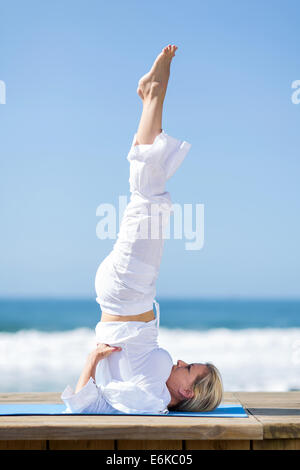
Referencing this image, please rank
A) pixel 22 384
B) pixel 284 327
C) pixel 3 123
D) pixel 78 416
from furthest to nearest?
pixel 3 123, pixel 284 327, pixel 22 384, pixel 78 416

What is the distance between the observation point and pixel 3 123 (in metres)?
13.7

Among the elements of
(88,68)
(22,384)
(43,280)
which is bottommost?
(22,384)

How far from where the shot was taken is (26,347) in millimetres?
11188

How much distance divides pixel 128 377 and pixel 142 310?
1.03 feet

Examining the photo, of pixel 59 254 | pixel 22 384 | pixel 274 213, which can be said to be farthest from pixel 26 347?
pixel 274 213

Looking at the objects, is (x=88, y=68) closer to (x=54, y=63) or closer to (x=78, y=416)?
(x=54, y=63)

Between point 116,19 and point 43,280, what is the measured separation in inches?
222

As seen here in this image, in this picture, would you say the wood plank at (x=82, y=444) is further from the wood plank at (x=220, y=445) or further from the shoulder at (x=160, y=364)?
the shoulder at (x=160, y=364)

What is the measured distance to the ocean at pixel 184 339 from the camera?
9.19 metres

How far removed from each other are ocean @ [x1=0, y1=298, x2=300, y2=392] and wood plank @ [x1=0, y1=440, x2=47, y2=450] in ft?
19.1

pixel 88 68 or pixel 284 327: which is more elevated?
pixel 88 68

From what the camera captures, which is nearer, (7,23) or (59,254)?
(7,23)

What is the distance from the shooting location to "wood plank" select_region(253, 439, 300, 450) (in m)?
2.59
